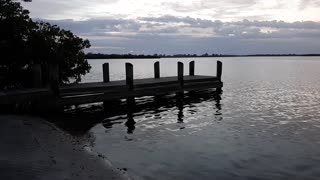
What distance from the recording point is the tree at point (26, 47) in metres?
21.5

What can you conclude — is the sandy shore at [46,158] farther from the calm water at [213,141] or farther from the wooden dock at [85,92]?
the wooden dock at [85,92]

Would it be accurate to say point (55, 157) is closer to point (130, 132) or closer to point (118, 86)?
point (130, 132)

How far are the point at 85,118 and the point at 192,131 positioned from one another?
6.34 metres

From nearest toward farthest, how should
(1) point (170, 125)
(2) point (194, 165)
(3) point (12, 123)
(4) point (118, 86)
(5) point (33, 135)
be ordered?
(2) point (194, 165) → (5) point (33, 135) → (3) point (12, 123) → (1) point (170, 125) → (4) point (118, 86)

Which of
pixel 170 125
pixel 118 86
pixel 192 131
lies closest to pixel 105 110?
pixel 118 86

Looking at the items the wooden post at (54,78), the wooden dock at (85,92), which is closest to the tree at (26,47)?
the wooden post at (54,78)

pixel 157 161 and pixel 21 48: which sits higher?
pixel 21 48

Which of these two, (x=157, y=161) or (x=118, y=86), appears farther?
(x=118, y=86)

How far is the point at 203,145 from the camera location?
13492 millimetres

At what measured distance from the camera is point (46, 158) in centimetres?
967

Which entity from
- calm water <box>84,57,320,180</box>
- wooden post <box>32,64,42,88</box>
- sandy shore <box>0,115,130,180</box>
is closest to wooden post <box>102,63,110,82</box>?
calm water <box>84,57,320,180</box>

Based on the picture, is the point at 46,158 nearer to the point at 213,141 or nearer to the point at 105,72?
the point at 213,141

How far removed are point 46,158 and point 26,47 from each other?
14.0 metres

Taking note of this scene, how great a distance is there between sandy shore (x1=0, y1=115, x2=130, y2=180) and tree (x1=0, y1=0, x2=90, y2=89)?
8852 mm
